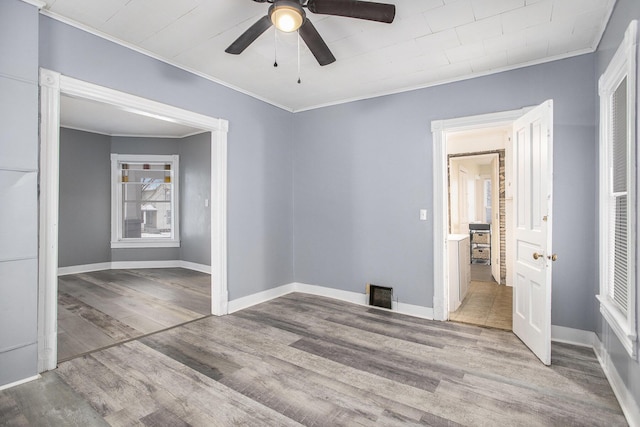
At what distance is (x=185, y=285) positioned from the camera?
16.6 feet

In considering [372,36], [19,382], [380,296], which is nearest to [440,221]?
[380,296]

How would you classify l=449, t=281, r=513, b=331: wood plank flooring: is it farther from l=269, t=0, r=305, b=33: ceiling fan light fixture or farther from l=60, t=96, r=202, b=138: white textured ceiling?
l=60, t=96, r=202, b=138: white textured ceiling

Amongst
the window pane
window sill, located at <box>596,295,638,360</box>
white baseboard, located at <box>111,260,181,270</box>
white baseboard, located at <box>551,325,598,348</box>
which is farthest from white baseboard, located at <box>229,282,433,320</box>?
the window pane

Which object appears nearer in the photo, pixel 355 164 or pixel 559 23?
pixel 559 23

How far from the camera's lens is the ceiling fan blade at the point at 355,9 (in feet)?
5.73

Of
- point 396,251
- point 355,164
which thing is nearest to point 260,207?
point 355,164

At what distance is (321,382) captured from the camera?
227 centimetres

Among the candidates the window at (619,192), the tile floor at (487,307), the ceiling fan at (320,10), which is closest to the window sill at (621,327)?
the window at (619,192)

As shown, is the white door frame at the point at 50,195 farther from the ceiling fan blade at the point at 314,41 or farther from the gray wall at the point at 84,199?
the gray wall at the point at 84,199

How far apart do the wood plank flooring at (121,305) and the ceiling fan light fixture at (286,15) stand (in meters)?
3.06

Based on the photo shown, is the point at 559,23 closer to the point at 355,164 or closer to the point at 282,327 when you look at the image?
the point at 355,164

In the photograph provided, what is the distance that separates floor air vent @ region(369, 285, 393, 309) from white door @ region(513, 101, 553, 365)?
4.30 ft

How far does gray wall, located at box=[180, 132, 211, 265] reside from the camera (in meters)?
6.11

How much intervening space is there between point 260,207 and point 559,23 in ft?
11.3
